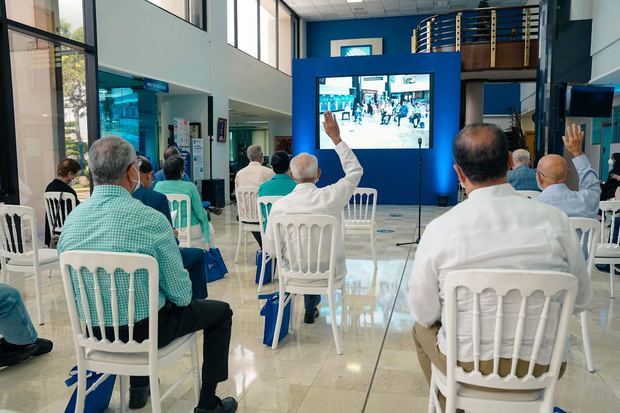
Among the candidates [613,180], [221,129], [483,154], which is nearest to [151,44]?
[221,129]

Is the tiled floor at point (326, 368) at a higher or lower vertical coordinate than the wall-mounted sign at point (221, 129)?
lower

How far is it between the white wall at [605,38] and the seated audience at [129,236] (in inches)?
275

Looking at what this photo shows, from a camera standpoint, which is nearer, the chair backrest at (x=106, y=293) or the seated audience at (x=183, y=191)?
the chair backrest at (x=106, y=293)

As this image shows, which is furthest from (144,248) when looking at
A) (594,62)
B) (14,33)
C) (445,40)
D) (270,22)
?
(270,22)

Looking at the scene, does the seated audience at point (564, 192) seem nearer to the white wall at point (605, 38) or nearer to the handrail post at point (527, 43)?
the white wall at point (605, 38)

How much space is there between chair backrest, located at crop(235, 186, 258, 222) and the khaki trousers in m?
3.42

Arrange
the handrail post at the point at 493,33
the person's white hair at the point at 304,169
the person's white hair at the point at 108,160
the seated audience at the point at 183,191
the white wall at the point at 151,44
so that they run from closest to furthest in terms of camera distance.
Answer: the person's white hair at the point at 108,160 → the person's white hair at the point at 304,169 → the seated audience at the point at 183,191 → the white wall at the point at 151,44 → the handrail post at the point at 493,33

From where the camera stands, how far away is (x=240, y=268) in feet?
16.8

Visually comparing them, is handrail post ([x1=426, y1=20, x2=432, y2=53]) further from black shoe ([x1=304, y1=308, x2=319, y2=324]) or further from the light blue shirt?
black shoe ([x1=304, y1=308, x2=319, y2=324])

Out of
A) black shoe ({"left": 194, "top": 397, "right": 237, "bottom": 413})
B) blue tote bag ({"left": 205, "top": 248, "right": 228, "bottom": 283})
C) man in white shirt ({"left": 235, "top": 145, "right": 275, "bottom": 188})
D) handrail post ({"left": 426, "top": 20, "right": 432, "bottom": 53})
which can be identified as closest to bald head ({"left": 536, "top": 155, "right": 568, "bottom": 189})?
black shoe ({"left": 194, "top": 397, "right": 237, "bottom": 413})

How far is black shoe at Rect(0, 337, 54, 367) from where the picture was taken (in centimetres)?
276

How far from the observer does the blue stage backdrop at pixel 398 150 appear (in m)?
9.99

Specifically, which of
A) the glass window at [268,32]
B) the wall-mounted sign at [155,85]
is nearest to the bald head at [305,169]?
the wall-mounted sign at [155,85]

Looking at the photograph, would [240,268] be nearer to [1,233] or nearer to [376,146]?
[1,233]
